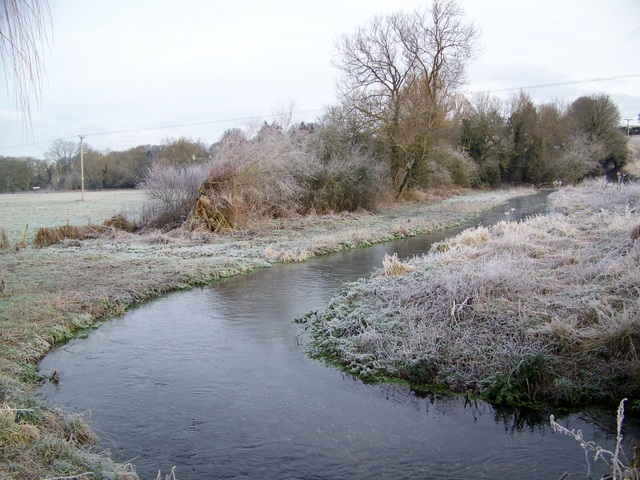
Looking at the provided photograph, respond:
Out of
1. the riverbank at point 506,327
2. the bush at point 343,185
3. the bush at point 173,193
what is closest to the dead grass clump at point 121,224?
the bush at point 173,193

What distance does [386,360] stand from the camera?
7.34 meters

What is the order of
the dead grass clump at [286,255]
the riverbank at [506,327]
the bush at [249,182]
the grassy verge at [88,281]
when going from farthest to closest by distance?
the bush at [249,182] → the dead grass clump at [286,255] → the riverbank at [506,327] → the grassy verge at [88,281]

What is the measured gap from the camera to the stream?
5.00 m

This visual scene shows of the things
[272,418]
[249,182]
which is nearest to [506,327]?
[272,418]

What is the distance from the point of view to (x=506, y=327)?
24.2ft

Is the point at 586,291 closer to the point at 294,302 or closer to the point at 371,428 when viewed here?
the point at 371,428

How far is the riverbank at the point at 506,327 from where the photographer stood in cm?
645

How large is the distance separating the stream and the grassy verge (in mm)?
460

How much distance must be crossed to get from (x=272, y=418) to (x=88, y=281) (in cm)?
754

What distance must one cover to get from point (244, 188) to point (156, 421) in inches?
639

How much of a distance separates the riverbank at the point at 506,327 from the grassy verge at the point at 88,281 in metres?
4.02

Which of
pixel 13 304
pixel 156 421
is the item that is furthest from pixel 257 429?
pixel 13 304

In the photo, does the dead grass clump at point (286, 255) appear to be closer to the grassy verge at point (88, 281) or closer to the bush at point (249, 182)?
the grassy verge at point (88, 281)

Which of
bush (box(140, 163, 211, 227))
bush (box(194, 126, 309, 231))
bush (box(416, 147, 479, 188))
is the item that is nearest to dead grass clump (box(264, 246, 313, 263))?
Result: bush (box(194, 126, 309, 231))
